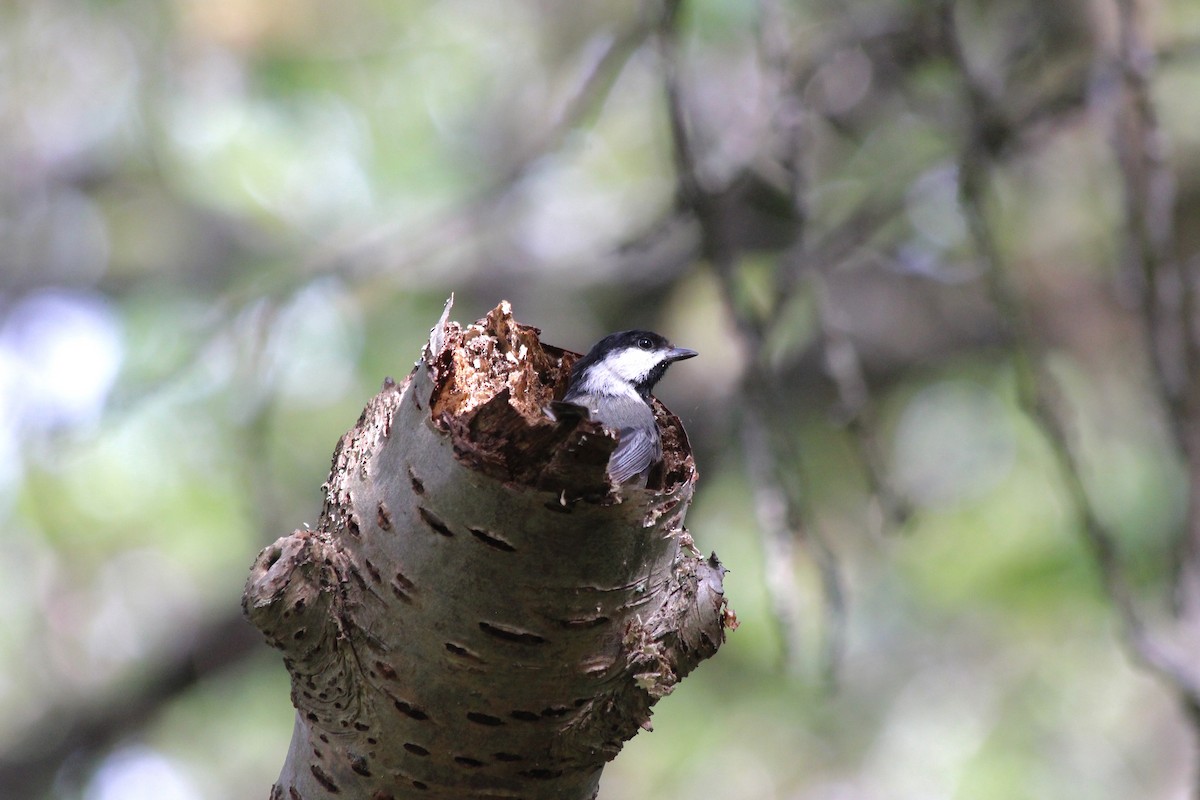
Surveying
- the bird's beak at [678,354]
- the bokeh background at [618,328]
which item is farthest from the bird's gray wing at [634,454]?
the bokeh background at [618,328]

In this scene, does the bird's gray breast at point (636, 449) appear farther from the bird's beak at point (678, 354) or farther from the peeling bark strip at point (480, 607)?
the bird's beak at point (678, 354)

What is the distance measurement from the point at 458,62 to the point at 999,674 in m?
4.71

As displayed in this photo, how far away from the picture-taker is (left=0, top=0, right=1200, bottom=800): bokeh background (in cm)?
437

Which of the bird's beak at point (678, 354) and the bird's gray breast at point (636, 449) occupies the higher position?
the bird's beak at point (678, 354)

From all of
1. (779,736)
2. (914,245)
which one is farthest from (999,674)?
(914,245)

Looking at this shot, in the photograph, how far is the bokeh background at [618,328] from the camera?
14.3ft

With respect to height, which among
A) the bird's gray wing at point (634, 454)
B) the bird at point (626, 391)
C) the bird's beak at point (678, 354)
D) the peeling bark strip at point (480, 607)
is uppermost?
the bird's beak at point (678, 354)

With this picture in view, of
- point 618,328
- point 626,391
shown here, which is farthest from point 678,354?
point 618,328

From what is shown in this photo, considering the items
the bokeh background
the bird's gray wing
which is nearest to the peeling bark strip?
the bird's gray wing

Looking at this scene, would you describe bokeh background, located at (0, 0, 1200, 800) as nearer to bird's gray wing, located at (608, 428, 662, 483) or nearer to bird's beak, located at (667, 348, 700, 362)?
bird's beak, located at (667, 348, 700, 362)

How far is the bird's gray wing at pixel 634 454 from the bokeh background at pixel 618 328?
1.95 m

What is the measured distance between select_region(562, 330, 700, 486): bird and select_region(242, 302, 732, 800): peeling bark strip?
0.17 ft

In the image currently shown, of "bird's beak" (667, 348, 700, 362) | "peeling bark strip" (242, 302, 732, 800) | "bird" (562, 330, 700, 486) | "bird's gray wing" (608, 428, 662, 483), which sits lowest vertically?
"peeling bark strip" (242, 302, 732, 800)

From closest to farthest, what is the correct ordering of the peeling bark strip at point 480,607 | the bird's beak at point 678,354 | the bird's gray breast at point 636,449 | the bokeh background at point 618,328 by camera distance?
the peeling bark strip at point 480,607 < the bird's gray breast at point 636,449 < the bird's beak at point 678,354 < the bokeh background at point 618,328
